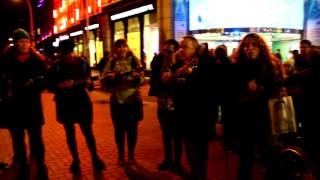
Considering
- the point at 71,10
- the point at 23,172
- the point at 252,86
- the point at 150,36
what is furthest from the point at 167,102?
the point at 71,10

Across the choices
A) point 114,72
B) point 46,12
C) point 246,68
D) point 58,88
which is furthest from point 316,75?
point 46,12

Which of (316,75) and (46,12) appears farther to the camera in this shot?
(46,12)

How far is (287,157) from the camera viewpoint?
4.49m

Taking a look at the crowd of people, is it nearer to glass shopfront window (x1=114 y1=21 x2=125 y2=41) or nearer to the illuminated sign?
the illuminated sign

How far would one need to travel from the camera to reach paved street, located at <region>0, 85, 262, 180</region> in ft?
20.0

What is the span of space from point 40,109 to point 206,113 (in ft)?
7.57

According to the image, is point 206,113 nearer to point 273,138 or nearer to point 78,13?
point 273,138

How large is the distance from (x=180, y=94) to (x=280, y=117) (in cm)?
117

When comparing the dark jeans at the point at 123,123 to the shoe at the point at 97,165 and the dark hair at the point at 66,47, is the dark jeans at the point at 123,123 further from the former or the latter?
the dark hair at the point at 66,47

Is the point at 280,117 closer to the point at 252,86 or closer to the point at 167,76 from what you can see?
the point at 252,86

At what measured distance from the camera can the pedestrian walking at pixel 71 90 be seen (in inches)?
239

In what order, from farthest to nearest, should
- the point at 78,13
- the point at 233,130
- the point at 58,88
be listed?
1. the point at 78,13
2. the point at 58,88
3. the point at 233,130

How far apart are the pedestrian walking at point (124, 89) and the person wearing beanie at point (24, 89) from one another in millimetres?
1174

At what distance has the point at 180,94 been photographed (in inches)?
198
